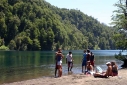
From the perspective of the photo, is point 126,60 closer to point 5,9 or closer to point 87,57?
point 87,57

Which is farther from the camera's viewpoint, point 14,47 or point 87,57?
point 14,47

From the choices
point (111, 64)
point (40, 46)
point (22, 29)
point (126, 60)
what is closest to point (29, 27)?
point (22, 29)

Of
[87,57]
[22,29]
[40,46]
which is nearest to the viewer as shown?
[87,57]

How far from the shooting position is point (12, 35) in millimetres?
180125

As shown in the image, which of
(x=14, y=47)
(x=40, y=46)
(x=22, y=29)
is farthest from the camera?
(x=22, y=29)

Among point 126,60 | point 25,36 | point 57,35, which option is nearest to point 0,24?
point 25,36

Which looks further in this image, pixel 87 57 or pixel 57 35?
pixel 57 35

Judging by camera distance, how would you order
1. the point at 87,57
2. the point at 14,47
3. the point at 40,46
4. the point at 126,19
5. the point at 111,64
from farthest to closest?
the point at 40,46
the point at 14,47
the point at 126,19
the point at 87,57
the point at 111,64

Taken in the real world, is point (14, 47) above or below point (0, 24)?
below

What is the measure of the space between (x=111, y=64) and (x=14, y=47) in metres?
146

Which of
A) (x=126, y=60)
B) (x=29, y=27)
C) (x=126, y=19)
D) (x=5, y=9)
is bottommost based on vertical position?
(x=126, y=60)

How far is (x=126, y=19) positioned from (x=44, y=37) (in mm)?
147270

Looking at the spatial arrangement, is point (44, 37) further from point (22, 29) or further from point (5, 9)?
point (5, 9)

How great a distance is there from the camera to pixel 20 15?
199m
